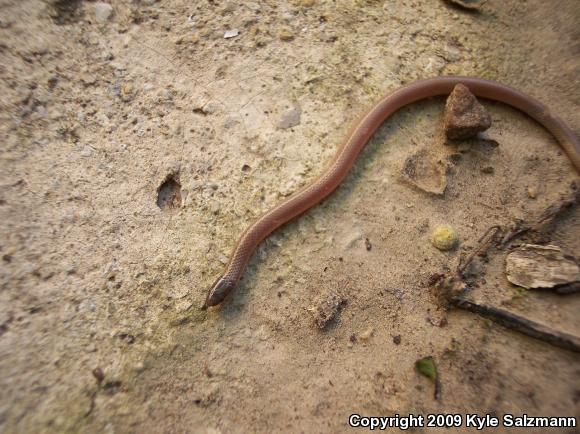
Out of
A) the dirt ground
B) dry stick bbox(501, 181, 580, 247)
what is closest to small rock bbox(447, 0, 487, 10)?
the dirt ground

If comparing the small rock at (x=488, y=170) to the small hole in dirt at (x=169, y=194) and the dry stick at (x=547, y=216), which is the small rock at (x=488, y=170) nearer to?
the dry stick at (x=547, y=216)

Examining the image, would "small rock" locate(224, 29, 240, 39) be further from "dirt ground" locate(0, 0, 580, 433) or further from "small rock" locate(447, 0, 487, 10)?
"small rock" locate(447, 0, 487, 10)

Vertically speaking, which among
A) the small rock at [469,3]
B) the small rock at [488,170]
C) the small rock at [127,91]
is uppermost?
the small rock at [469,3]

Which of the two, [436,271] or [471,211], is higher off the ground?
[471,211]

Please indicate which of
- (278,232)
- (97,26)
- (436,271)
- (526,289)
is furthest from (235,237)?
(97,26)

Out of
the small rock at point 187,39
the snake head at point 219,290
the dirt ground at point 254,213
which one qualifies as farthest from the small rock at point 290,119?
the snake head at point 219,290

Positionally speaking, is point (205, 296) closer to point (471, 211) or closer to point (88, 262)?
point (88, 262)

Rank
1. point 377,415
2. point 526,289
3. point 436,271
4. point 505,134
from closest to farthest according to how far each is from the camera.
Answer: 1. point 377,415
2. point 526,289
3. point 436,271
4. point 505,134
